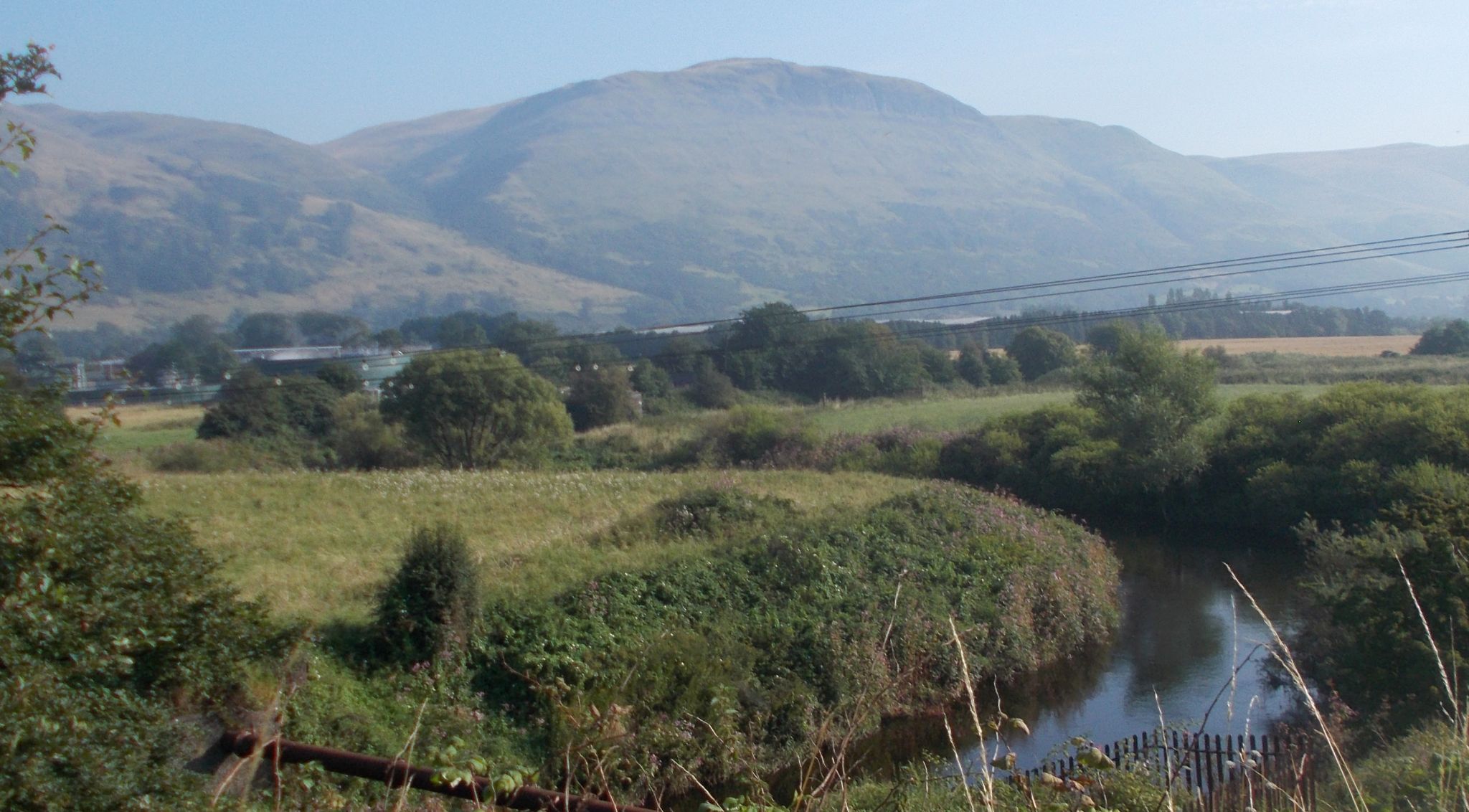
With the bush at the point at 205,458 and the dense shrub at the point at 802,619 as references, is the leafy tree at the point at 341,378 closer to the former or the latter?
the bush at the point at 205,458

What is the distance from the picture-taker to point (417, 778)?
283 centimetres

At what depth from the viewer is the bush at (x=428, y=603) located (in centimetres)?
1331

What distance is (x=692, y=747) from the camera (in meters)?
12.3

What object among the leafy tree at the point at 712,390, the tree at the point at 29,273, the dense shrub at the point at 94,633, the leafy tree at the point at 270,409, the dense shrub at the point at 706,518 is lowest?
the leafy tree at the point at 712,390

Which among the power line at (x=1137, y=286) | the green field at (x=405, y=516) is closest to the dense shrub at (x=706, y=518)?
the green field at (x=405, y=516)

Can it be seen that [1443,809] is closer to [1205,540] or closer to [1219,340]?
[1205,540]

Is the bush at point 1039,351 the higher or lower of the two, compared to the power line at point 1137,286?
lower

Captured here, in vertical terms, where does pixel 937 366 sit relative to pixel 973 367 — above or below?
above

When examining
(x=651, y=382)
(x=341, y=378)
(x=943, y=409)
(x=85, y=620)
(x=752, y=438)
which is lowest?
(x=752, y=438)

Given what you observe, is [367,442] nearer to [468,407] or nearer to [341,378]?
[468,407]

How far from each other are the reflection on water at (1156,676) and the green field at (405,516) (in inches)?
250

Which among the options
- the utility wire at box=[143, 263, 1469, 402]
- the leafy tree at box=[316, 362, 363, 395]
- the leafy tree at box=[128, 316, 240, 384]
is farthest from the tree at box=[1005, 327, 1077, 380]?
the leafy tree at box=[128, 316, 240, 384]

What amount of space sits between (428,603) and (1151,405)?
28.3 metres

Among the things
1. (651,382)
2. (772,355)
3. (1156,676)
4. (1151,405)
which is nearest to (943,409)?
(772,355)
